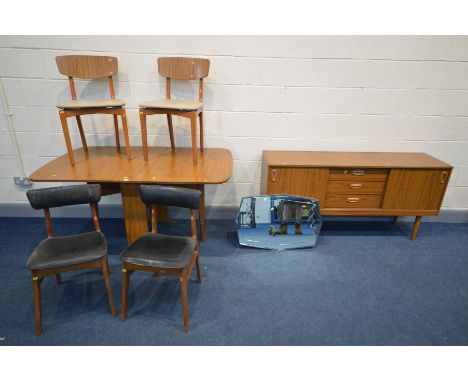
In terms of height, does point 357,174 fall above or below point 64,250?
above

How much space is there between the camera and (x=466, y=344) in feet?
5.27

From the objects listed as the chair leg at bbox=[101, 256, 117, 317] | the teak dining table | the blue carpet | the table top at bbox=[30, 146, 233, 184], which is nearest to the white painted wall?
the table top at bbox=[30, 146, 233, 184]

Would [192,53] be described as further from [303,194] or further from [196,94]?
[303,194]

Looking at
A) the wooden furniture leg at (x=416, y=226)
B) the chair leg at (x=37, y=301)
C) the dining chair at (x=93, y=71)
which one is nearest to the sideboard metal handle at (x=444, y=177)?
the wooden furniture leg at (x=416, y=226)

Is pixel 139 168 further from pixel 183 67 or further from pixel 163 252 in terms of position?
pixel 183 67

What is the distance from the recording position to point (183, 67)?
229 cm

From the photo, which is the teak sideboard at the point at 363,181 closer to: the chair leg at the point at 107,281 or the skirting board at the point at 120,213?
the skirting board at the point at 120,213

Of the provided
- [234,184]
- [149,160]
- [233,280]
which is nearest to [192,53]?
[149,160]

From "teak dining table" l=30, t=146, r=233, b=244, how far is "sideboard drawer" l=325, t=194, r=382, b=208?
3.09 feet

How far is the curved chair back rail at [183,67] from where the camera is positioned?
7.43 feet

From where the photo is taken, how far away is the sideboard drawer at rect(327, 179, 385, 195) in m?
2.38

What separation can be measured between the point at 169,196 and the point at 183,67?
1155mm

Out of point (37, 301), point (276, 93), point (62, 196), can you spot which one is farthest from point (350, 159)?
point (37, 301)

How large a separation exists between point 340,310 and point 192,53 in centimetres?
223
